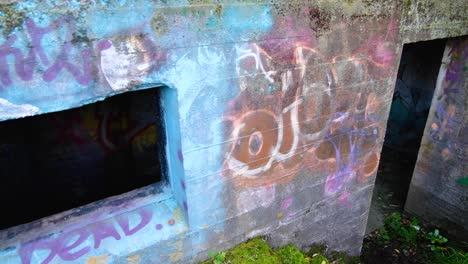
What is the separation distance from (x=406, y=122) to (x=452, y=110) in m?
2.78

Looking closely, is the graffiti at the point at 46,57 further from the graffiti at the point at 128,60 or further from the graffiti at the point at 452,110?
the graffiti at the point at 452,110

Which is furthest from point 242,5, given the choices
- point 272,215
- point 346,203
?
point 346,203

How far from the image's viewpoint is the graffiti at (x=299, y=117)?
2408mm

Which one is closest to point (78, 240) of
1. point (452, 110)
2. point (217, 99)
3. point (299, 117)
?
point (217, 99)

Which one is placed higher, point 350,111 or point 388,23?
point 388,23

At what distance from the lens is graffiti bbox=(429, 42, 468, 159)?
163 inches

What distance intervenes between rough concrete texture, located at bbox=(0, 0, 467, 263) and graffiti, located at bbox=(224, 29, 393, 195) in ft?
0.04

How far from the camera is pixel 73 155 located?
A: 4.32 m

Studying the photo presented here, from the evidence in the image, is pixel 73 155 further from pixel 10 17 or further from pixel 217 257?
pixel 10 17

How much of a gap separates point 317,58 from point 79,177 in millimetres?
3533

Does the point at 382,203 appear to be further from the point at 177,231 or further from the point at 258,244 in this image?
the point at 177,231

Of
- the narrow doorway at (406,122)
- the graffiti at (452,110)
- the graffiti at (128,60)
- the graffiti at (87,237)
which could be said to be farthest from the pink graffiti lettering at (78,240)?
the narrow doorway at (406,122)

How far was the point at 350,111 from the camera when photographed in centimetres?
303

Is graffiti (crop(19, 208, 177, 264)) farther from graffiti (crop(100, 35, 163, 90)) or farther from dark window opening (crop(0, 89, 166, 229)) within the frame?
dark window opening (crop(0, 89, 166, 229))
